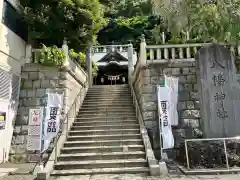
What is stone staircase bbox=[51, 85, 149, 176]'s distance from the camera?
24.8 feet

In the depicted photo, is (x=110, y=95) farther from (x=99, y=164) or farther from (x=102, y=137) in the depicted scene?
(x=99, y=164)

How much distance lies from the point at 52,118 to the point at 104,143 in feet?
6.70

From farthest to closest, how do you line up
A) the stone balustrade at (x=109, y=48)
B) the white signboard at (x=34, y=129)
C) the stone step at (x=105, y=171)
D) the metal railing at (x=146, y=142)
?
the stone balustrade at (x=109, y=48) < the white signboard at (x=34, y=129) < the metal railing at (x=146, y=142) < the stone step at (x=105, y=171)

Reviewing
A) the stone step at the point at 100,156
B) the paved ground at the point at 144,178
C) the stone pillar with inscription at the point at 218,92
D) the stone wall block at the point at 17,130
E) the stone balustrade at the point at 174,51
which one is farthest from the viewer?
the stone balustrade at the point at 174,51

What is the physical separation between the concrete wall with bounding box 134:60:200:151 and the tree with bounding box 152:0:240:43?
154 cm

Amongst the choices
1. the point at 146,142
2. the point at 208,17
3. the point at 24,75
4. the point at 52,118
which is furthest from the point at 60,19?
the point at 146,142

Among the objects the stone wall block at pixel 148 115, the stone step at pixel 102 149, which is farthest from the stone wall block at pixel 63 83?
the stone wall block at pixel 148 115

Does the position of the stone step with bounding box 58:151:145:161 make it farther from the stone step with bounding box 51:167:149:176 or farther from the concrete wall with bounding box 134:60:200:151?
the concrete wall with bounding box 134:60:200:151

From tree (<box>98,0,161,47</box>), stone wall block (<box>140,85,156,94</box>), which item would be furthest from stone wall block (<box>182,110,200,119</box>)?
tree (<box>98,0,161,47</box>)

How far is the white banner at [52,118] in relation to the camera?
830cm

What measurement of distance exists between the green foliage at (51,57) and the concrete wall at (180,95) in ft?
11.6

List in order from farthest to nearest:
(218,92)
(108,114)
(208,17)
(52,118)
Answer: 1. (108,114)
2. (208,17)
3. (52,118)
4. (218,92)

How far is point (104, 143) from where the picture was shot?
351 inches

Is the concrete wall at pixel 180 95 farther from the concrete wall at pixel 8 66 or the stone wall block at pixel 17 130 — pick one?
the concrete wall at pixel 8 66
